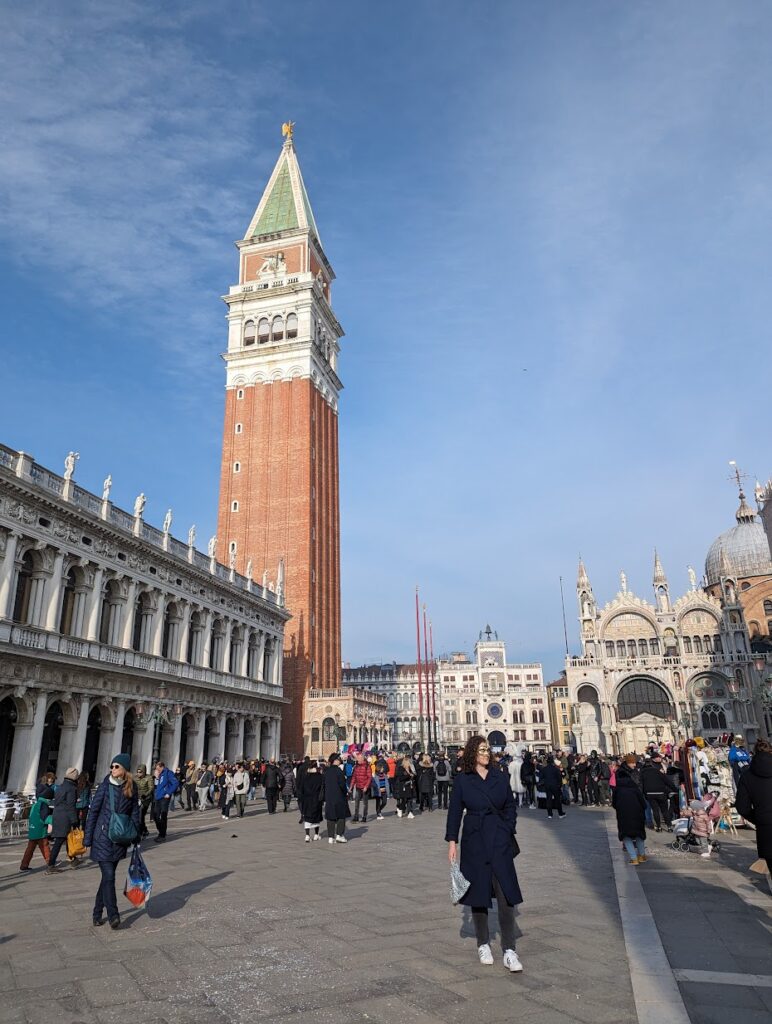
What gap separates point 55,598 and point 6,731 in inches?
186

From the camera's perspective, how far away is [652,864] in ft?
34.7

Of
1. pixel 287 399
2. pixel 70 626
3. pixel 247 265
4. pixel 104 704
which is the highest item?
pixel 247 265

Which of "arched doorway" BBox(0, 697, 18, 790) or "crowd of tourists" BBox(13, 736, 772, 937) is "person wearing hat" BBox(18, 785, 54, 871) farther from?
"arched doorway" BBox(0, 697, 18, 790)

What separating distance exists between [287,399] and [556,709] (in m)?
45.8

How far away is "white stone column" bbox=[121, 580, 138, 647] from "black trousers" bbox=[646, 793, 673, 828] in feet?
69.4

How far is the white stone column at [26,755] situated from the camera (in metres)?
22.5

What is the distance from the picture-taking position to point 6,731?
24.0 metres

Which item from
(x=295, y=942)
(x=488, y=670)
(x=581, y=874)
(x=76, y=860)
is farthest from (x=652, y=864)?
(x=488, y=670)

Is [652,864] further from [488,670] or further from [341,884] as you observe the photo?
[488,670]

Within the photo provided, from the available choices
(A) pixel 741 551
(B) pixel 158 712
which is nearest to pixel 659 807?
(B) pixel 158 712

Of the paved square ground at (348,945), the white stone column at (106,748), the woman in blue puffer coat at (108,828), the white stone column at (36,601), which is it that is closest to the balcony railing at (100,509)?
the white stone column at (36,601)

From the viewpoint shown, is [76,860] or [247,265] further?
[247,265]

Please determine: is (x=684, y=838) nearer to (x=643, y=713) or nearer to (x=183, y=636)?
(x=183, y=636)

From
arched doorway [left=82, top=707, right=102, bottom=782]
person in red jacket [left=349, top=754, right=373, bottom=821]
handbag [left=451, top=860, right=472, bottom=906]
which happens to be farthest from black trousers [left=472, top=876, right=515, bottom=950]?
arched doorway [left=82, top=707, right=102, bottom=782]
